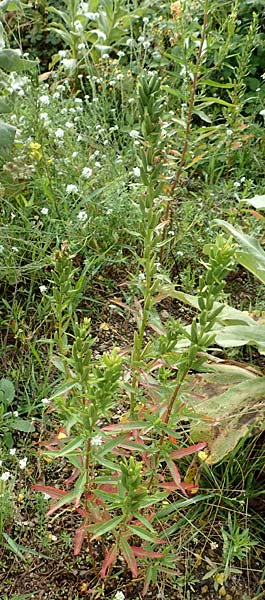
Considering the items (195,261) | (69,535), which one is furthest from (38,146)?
(69,535)

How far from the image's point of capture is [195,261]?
113 inches

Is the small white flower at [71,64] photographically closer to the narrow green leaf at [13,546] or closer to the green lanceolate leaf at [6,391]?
the green lanceolate leaf at [6,391]

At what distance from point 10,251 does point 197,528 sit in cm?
125

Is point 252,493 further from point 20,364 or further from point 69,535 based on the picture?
point 20,364

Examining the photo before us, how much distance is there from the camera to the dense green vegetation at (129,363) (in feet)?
5.15

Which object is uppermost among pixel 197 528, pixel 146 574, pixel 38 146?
pixel 38 146

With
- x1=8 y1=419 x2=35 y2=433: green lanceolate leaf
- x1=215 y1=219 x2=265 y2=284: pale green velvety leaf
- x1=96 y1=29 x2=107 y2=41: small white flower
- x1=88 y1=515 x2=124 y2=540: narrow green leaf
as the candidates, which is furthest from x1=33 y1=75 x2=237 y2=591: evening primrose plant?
x1=96 y1=29 x2=107 y2=41: small white flower

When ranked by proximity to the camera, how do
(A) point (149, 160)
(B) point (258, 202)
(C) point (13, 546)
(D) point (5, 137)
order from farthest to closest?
(B) point (258, 202) → (D) point (5, 137) → (C) point (13, 546) → (A) point (149, 160)

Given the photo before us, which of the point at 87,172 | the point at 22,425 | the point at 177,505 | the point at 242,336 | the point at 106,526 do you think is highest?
the point at 87,172

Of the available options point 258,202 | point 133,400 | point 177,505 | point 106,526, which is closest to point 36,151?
point 258,202

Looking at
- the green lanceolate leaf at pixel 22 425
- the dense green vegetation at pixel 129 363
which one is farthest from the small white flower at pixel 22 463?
the green lanceolate leaf at pixel 22 425

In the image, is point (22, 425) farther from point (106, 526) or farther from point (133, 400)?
point (106, 526)

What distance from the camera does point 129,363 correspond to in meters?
1.96

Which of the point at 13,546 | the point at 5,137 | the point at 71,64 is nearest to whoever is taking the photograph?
the point at 13,546
